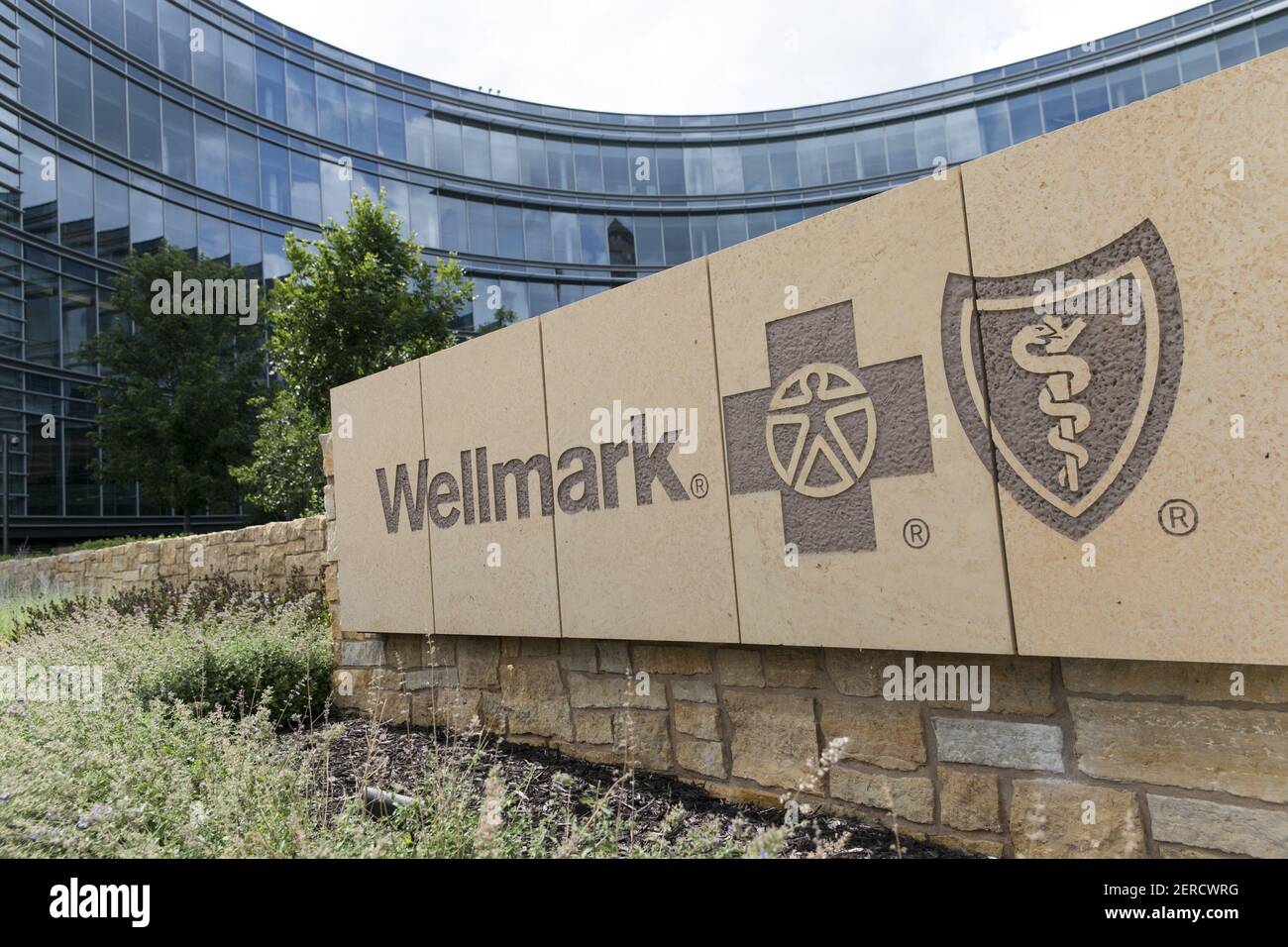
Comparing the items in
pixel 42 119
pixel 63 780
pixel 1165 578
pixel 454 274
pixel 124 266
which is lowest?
pixel 63 780

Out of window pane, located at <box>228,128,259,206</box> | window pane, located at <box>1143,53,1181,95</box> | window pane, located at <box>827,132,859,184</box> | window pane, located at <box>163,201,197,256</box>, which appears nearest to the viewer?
window pane, located at <box>163,201,197,256</box>

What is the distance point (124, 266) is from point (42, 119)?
3.48 metres

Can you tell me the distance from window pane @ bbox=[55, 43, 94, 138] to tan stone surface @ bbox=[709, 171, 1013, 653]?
2264cm

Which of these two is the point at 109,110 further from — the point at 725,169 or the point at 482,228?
the point at 725,169

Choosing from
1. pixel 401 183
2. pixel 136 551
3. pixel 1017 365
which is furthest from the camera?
pixel 401 183

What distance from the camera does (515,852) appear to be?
3.06m

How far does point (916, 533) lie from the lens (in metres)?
3.16

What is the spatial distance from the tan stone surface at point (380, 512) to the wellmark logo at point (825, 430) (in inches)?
105

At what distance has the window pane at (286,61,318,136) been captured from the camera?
982 inches

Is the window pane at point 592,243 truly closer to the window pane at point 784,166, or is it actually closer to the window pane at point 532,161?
the window pane at point 532,161

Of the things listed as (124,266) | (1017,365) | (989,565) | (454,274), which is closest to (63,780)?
(989,565)

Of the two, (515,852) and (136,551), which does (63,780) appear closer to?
(515,852)

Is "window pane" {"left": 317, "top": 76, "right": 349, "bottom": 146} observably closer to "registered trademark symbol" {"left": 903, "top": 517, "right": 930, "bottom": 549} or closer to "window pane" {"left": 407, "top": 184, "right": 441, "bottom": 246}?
"window pane" {"left": 407, "top": 184, "right": 441, "bottom": 246}

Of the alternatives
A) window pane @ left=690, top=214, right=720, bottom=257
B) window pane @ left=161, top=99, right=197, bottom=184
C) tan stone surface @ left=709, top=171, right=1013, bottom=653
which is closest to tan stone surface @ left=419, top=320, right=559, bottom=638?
tan stone surface @ left=709, top=171, right=1013, bottom=653
